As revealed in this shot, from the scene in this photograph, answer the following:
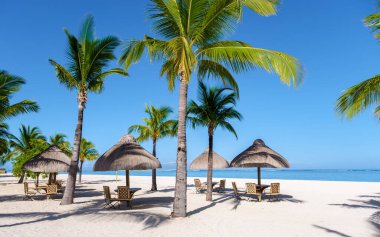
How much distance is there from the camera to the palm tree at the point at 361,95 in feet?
24.7

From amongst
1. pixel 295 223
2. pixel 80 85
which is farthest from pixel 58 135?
pixel 295 223

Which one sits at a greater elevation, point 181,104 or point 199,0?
point 199,0

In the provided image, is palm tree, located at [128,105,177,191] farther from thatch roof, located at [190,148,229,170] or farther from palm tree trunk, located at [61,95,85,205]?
palm tree trunk, located at [61,95,85,205]

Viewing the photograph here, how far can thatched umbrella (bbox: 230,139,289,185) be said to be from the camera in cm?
1432

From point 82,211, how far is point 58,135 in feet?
75.5

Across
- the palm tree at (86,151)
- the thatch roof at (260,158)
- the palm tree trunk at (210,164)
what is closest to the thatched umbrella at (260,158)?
the thatch roof at (260,158)

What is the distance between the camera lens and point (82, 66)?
12.9 meters

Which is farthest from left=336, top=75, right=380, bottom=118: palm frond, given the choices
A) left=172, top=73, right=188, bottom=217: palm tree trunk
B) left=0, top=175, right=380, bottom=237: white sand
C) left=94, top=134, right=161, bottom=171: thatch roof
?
left=94, top=134, right=161, bottom=171: thatch roof

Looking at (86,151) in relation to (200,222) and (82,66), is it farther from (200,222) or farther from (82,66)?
(200,222)

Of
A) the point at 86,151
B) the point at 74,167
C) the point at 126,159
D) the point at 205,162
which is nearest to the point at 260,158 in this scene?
the point at 205,162

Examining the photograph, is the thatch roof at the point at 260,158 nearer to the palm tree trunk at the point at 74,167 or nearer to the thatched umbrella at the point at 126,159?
the thatched umbrella at the point at 126,159

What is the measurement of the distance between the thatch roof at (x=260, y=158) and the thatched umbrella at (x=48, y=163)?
331 inches

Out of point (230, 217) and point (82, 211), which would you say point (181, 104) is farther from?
point (82, 211)

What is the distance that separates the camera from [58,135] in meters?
31.6
